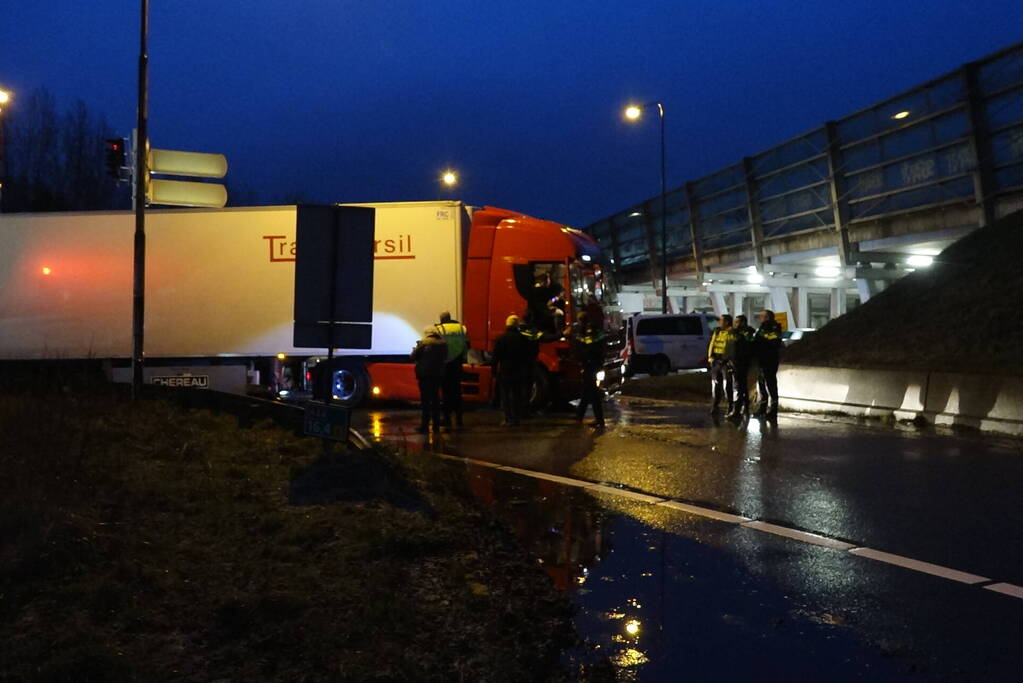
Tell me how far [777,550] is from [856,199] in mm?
24191

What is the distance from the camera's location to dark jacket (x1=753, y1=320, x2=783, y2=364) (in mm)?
14734

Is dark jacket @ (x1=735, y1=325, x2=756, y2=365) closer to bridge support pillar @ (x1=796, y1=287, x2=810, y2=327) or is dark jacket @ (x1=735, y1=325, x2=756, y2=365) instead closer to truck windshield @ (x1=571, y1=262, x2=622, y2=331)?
truck windshield @ (x1=571, y1=262, x2=622, y2=331)

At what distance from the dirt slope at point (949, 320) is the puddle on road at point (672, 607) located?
9079 millimetres

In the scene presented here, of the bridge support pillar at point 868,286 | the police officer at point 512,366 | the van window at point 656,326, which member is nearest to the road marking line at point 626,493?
the police officer at point 512,366

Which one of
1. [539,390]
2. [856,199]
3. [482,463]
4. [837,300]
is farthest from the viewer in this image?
[837,300]

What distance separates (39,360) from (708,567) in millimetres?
13319

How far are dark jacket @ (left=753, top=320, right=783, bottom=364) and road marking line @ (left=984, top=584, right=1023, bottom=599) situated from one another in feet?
31.4

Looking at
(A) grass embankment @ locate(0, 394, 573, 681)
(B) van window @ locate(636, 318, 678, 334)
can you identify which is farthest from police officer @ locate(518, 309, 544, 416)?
(B) van window @ locate(636, 318, 678, 334)

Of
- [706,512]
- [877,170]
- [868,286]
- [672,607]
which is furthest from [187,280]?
[868,286]

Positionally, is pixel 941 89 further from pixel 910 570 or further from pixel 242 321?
pixel 910 570

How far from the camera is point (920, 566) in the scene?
5.78 metres

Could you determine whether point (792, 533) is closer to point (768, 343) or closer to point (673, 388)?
point (768, 343)

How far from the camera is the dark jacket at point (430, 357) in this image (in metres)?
12.5

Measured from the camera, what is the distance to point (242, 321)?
1548 centimetres
